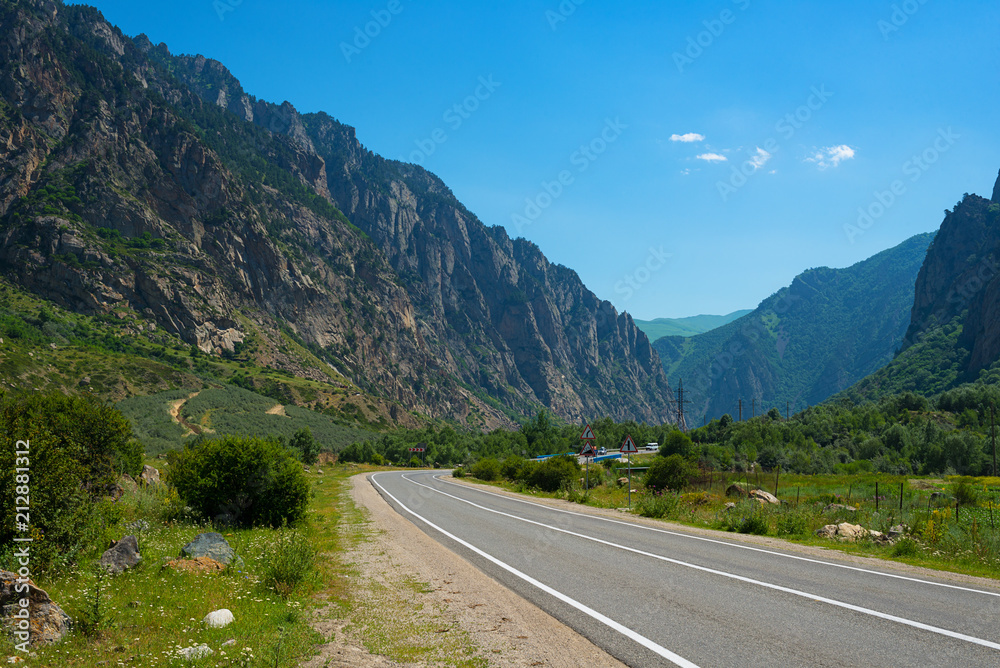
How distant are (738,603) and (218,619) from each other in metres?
6.73

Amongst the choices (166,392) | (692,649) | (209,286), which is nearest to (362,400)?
(209,286)

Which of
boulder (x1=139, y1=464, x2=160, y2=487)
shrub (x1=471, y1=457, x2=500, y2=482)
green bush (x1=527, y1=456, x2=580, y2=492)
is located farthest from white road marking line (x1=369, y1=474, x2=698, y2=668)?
shrub (x1=471, y1=457, x2=500, y2=482)

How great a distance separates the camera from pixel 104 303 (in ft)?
367

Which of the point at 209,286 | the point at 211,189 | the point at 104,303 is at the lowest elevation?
the point at 104,303

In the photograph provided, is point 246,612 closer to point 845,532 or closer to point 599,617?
point 599,617

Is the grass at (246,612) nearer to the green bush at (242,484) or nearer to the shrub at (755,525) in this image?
the green bush at (242,484)

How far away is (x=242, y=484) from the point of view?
14.5 m

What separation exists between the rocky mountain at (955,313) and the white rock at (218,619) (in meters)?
145

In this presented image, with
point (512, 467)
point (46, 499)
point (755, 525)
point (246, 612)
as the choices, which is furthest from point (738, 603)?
point (512, 467)

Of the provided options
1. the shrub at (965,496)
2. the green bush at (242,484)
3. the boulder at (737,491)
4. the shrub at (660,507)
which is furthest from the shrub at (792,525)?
the shrub at (965,496)

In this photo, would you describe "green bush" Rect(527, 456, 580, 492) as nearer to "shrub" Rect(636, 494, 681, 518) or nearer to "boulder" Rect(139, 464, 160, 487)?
"shrub" Rect(636, 494, 681, 518)

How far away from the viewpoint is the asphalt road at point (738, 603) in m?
5.51

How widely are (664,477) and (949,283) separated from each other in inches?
7860

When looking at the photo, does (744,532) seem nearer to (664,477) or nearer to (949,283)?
(664,477)
